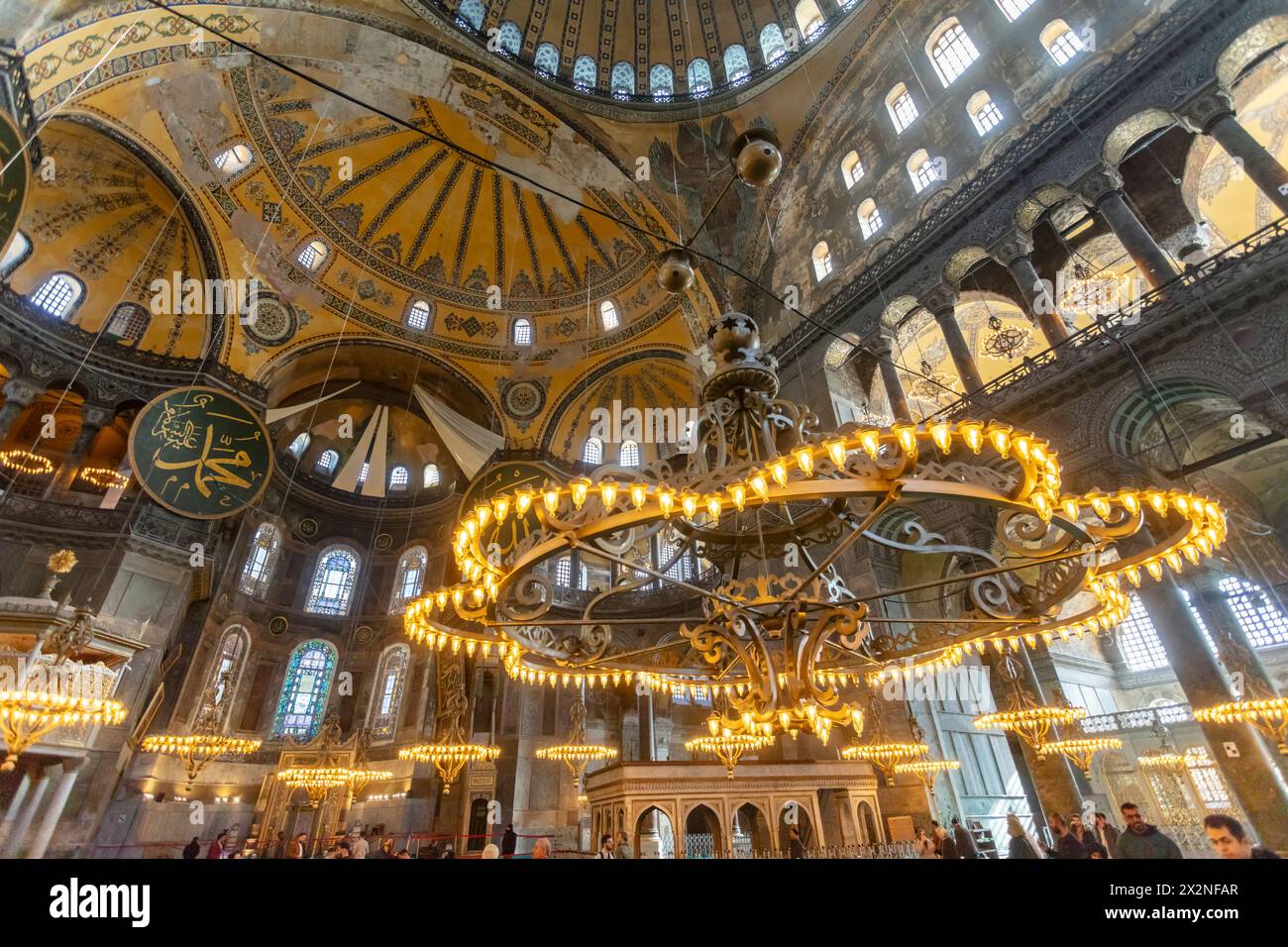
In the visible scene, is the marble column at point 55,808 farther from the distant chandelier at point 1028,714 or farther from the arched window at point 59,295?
the distant chandelier at point 1028,714

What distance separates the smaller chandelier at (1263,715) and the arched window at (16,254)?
21.7 metres

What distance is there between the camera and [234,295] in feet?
45.6

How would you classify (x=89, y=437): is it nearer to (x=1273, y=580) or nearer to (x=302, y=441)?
(x=302, y=441)

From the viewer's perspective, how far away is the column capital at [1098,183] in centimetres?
771

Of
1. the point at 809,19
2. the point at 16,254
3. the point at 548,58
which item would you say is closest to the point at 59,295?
the point at 16,254

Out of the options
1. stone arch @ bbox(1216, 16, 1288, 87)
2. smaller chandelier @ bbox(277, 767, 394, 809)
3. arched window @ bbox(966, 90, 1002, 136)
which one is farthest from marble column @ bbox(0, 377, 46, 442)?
stone arch @ bbox(1216, 16, 1288, 87)

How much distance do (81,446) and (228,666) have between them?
6.38 m

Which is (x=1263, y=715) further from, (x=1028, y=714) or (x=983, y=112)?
(x=983, y=112)

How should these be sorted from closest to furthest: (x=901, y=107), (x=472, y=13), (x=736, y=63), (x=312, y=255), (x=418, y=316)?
1. (x=901, y=107)
2. (x=472, y=13)
3. (x=736, y=63)
4. (x=312, y=255)
5. (x=418, y=316)

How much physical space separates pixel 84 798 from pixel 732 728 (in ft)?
41.5

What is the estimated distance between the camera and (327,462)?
18.4 m

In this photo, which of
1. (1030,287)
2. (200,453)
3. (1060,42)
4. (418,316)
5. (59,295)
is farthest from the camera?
(418,316)

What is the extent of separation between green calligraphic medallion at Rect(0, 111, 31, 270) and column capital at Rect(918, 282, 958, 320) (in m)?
14.2

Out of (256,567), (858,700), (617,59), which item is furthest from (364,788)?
(617,59)
